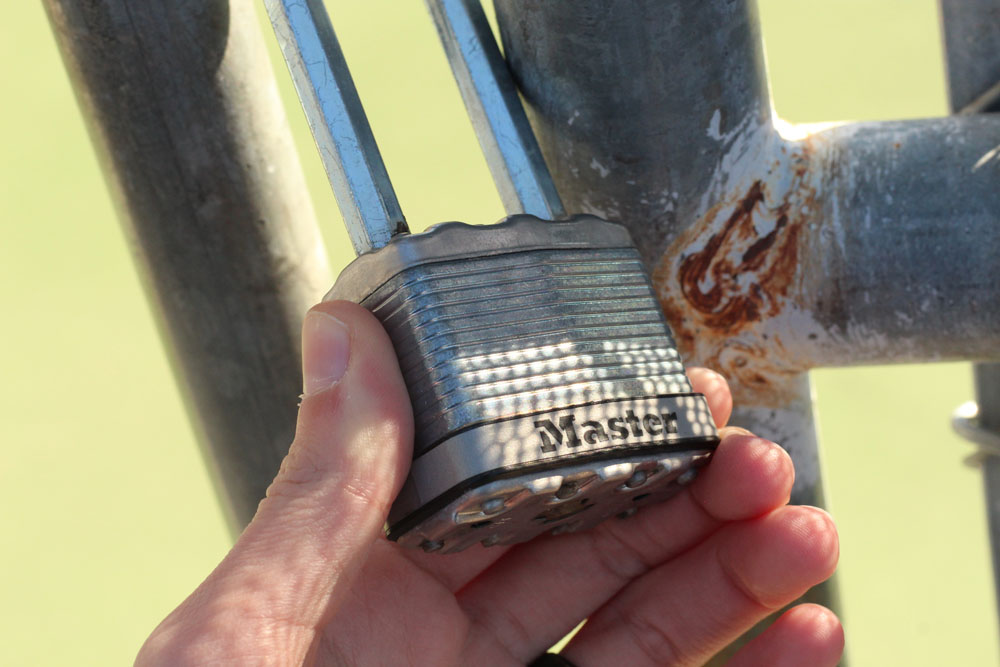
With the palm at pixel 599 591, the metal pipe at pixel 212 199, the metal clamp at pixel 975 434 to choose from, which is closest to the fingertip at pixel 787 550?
the palm at pixel 599 591

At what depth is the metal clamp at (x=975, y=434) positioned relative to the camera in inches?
31.4

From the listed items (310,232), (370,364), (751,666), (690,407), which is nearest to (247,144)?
(310,232)

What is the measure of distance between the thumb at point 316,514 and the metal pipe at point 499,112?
0.13 m

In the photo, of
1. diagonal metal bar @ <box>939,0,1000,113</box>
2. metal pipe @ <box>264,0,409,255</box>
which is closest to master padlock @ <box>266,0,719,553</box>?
metal pipe @ <box>264,0,409,255</box>

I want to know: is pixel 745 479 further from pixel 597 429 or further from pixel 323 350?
pixel 323 350

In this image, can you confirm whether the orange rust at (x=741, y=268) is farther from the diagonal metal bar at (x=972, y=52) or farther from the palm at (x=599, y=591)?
the diagonal metal bar at (x=972, y=52)

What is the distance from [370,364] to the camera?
529mm

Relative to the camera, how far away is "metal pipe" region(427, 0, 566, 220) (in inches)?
23.7

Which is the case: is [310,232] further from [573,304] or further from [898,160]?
[898,160]

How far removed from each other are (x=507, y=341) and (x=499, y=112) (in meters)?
0.16

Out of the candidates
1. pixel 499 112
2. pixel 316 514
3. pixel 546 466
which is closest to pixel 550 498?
pixel 546 466

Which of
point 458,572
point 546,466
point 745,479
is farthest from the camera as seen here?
point 458,572

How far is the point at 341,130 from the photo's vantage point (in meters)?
0.56

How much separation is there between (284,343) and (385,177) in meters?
0.25
